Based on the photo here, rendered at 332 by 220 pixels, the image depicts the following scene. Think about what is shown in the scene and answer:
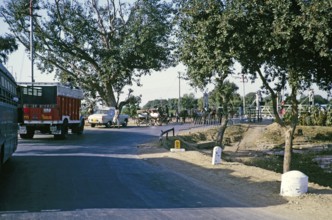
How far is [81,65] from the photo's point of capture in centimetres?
4906

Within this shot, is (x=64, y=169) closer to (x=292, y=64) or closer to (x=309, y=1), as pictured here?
(x=292, y=64)

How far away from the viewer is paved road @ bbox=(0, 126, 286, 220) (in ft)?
28.4

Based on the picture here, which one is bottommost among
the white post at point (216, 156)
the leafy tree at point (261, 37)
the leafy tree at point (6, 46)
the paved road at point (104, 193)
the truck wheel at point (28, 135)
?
the paved road at point (104, 193)

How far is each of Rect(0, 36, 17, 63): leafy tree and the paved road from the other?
2873cm

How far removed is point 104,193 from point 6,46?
36.5 m

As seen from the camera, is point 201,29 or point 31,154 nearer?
point 201,29

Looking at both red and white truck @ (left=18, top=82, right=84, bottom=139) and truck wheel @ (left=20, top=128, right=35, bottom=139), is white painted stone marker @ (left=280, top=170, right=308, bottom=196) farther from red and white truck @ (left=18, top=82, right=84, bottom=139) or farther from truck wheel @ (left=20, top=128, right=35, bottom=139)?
truck wheel @ (left=20, top=128, right=35, bottom=139)

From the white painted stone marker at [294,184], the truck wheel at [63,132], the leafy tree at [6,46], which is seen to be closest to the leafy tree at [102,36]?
the leafy tree at [6,46]

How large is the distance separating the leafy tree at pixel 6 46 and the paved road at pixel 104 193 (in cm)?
2873

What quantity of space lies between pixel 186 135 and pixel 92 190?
A: 2233 cm

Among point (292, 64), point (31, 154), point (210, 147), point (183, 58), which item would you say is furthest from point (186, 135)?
point (292, 64)

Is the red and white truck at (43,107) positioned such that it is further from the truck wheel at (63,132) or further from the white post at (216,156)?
the white post at (216,156)

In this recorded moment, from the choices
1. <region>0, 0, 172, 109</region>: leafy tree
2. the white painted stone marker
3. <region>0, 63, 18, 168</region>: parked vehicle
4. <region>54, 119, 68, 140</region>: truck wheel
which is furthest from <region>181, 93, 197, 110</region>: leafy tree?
the white painted stone marker

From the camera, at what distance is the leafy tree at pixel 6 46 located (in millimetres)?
42578
